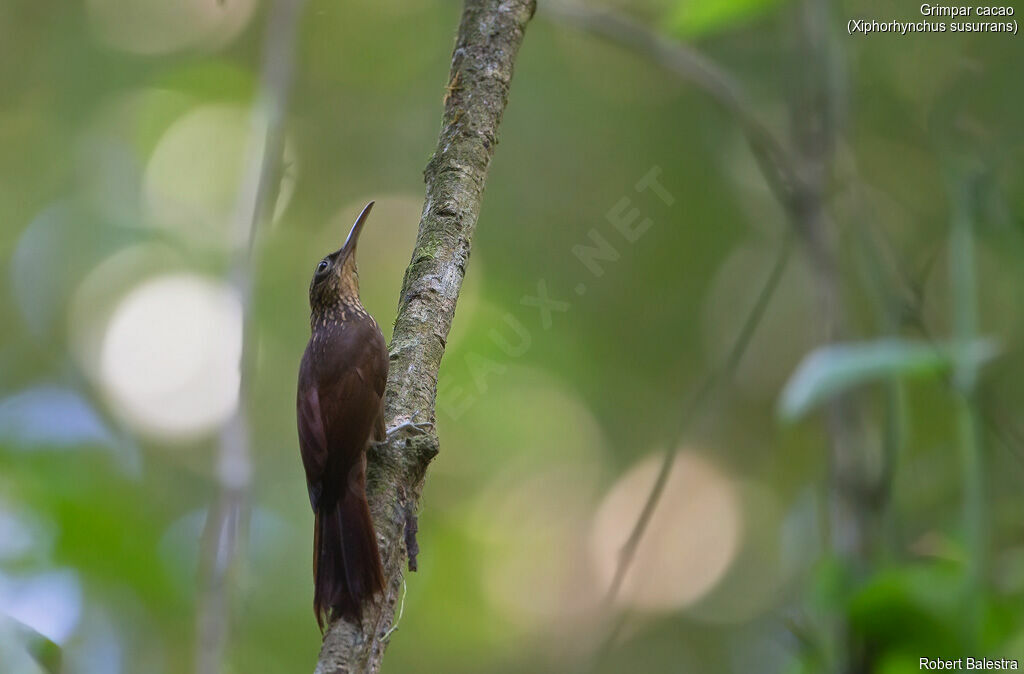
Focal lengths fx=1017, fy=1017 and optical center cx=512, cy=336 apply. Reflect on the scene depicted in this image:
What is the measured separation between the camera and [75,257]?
8.92 meters

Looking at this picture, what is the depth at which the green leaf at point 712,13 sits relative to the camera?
2467 mm

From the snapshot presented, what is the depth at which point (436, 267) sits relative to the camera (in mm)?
2861

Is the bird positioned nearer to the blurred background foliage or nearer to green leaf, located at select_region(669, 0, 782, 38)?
green leaf, located at select_region(669, 0, 782, 38)

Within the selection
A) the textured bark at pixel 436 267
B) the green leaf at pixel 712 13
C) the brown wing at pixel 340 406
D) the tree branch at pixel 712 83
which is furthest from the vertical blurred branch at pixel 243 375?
the green leaf at pixel 712 13

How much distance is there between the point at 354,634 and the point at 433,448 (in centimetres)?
56

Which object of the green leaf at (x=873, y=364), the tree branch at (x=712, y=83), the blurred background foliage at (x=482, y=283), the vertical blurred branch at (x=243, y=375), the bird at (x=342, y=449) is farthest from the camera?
the blurred background foliage at (x=482, y=283)

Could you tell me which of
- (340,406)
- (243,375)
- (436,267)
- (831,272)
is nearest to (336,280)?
(340,406)

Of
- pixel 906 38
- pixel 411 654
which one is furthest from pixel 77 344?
pixel 906 38

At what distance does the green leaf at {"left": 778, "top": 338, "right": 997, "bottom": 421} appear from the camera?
173 cm

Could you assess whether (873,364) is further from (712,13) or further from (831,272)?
(712,13)

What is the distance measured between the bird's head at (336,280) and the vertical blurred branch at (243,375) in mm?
1270

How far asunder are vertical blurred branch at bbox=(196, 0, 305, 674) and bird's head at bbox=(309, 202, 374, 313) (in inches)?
50.0

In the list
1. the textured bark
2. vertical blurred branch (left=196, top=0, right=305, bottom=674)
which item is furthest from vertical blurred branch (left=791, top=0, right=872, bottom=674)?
vertical blurred branch (left=196, top=0, right=305, bottom=674)

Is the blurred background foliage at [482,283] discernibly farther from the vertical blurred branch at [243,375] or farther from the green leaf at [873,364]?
the green leaf at [873,364]
